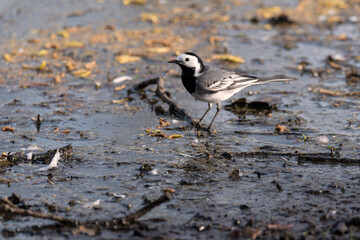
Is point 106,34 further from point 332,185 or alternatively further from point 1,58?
point 332,185

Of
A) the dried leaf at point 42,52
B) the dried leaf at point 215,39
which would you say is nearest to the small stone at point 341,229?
the dried leaf at point 42,52

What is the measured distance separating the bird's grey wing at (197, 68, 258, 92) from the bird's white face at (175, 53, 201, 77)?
5.5 inches

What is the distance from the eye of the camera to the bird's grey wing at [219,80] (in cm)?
762

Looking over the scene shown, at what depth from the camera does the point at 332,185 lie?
18.7ft

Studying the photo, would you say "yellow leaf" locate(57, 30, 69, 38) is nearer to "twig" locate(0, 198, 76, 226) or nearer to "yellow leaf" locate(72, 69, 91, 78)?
"yellow leaf" locate(72, 69, 91, 78)

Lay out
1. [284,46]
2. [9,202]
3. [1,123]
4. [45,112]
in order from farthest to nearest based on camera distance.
Result: [284,46]
[45,112]
[1,123]
[9,202]

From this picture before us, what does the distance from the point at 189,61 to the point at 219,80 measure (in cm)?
48

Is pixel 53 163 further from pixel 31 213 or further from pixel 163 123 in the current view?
pixel 163 123

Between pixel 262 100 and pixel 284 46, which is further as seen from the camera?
pixel 284 46

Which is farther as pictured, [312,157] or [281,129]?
[281,129]

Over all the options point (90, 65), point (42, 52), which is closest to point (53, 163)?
point (90, 65)

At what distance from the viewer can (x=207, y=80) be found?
764 cm

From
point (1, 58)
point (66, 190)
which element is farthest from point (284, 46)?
point (66, 190)

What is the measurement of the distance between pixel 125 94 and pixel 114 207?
4156mm
